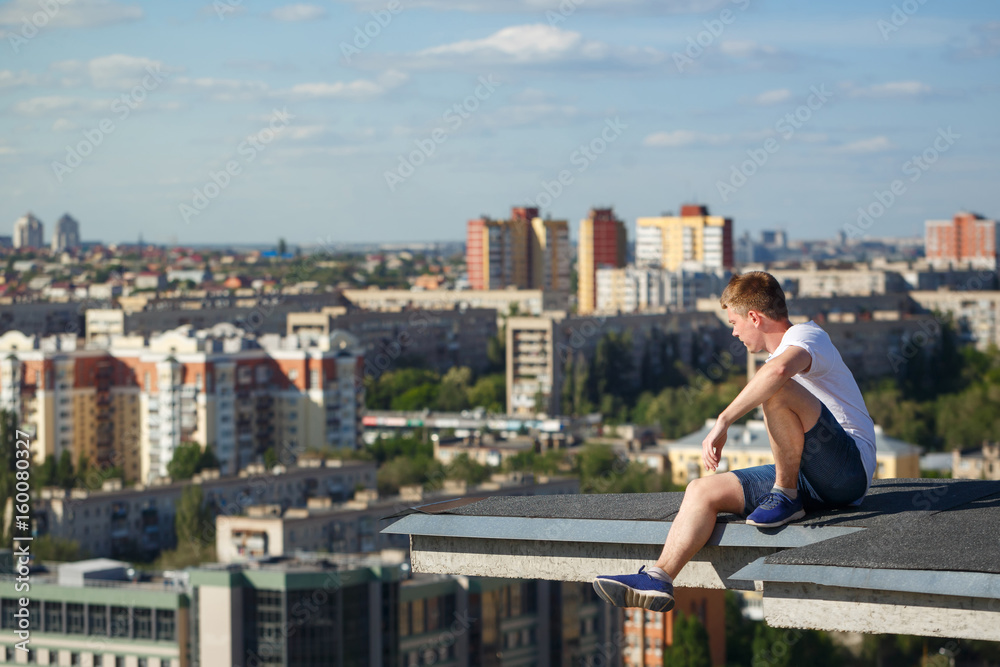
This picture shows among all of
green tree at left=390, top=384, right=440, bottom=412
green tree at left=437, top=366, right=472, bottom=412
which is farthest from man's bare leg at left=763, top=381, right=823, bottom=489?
green tree at left=437, top=366, right=472, bottom=412

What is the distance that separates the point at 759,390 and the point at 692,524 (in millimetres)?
220

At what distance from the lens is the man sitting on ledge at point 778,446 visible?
6.81ft

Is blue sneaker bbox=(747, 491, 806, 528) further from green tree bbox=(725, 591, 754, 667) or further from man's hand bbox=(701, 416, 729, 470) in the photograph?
green tree bbox=(725, 591, 754, 667)

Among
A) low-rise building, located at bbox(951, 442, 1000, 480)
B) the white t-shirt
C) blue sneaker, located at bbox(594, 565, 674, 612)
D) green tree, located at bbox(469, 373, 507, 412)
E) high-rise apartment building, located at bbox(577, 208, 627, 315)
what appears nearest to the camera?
blue sneaker, located at bbox(594, 565, 674, 612)

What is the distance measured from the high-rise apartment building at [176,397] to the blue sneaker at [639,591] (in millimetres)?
22461

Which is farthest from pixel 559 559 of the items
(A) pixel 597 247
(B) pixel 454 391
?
(A) pixel 597 247

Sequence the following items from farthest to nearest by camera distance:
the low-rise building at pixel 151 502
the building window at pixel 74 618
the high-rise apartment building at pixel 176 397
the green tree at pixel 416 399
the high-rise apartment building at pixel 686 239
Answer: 1. the high-rise apartment building at pixel 686 239
2. the green tree at pixel 416 399
3. the high-rise apartment building at pixel 176 397
4. the low-rise building at pixel 151 502
5. the building window at pixel 74 618

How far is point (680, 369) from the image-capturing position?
34125mm

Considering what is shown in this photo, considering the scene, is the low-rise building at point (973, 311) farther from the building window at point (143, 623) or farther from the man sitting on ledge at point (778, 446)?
the man sitting on ledge at point (778, 446)

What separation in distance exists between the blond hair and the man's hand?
0.19m

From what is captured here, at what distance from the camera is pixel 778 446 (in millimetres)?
2195

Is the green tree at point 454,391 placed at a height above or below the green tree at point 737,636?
above

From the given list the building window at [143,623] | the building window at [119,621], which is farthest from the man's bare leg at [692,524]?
the building window at [119,621]

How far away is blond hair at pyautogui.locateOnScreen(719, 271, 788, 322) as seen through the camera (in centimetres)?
228
